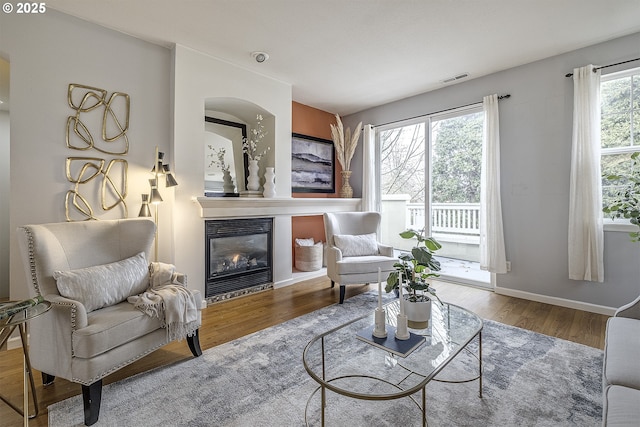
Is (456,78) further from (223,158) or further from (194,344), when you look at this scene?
(194,344)

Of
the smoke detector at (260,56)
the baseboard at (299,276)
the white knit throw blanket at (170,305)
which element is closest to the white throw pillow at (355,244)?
the baseboard at (299,276)

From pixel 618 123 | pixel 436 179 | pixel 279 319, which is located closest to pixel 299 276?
pixel 279 319

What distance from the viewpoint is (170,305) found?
6.14ft

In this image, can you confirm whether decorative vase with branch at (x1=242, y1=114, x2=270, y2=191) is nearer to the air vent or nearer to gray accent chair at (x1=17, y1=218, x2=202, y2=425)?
gray accent chair at (x1=17, y1=218, x2=202, y2=425)

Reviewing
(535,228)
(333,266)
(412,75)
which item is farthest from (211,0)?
Result: (535,228)

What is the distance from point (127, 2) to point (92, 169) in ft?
4.65

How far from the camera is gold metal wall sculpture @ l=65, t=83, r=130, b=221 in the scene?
2.52 metres

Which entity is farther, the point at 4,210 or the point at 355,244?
the point at 355,244

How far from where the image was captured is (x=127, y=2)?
2.32 m

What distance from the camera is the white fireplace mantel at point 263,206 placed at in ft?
10.3

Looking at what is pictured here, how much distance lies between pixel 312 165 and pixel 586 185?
3406mm

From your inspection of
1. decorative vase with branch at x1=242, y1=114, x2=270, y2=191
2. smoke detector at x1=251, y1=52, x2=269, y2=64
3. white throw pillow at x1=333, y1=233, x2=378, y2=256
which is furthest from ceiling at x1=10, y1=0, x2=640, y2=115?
white throw pillow at x1=333, y1=233, x2=378, y2=256

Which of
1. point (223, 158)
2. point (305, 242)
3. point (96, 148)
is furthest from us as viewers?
point (305, 242)

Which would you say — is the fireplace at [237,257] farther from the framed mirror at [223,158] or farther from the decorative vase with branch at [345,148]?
the decorative vase with branch at [345,148]
